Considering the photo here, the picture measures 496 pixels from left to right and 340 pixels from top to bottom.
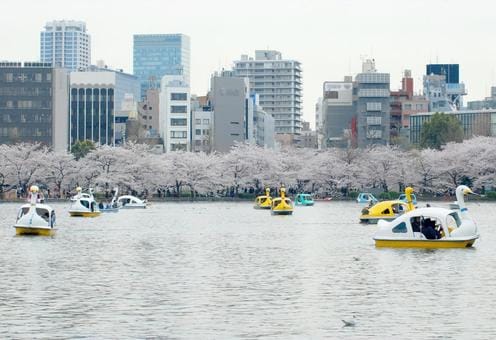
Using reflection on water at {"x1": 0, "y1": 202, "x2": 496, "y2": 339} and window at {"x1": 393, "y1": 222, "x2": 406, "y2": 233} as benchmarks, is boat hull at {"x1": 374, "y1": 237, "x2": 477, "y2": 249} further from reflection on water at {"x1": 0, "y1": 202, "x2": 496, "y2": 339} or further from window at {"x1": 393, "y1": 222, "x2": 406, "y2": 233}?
reflection on water at {"x1": 0, "y1": 202, "x2": 496, "y2": 339}

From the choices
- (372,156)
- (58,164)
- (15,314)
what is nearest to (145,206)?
(58,164)

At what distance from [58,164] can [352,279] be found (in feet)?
420

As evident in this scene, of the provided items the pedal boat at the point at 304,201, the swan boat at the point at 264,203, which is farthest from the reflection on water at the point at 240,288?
the pedal boat at the point at 304,201

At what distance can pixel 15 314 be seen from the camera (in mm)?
34156

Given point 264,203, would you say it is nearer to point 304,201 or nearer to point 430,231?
point 304,201

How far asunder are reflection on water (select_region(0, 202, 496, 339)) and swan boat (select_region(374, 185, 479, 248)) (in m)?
0.89

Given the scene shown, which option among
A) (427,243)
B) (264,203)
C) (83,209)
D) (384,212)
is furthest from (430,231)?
(264,203)

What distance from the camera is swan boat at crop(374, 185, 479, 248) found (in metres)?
57.2

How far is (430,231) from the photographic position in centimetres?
5719

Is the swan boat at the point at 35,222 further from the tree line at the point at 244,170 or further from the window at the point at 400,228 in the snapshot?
the tree line at the point at 244,170

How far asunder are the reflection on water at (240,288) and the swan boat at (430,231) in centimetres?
89

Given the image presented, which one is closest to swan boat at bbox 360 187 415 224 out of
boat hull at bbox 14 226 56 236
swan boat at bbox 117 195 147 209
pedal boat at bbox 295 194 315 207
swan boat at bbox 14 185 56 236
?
swan boat at bbox 14 185 56 236

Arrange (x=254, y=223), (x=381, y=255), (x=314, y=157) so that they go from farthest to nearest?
(x=314, y=157) → (x=254, y=223) → (x=381, y=255)

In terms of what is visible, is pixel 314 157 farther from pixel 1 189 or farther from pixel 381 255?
pixel 381 255
